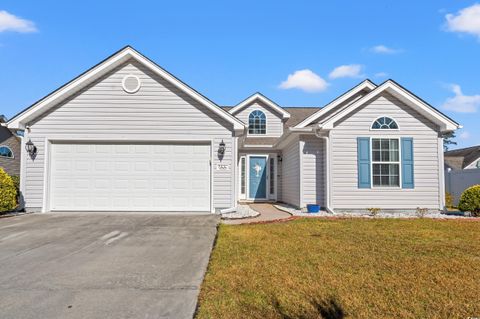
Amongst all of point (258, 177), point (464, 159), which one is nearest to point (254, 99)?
point (258, 177)

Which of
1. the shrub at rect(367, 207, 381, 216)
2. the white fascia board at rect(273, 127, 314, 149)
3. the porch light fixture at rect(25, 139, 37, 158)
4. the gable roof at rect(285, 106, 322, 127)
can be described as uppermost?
the gable roof at rect(285, 106, 322, 127)

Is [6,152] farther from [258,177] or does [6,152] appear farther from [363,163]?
[363,163]

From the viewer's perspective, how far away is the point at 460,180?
53.5ft

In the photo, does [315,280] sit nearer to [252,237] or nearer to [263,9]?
[252,237]

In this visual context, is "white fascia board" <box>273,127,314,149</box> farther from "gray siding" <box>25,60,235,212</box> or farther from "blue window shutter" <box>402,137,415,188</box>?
"blue window shutter" <box>402,137,415,188</box>

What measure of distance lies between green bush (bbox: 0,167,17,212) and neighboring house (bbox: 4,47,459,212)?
35 centimetres

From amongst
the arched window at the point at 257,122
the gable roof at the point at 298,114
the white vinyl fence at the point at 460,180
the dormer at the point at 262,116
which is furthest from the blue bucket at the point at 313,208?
the white vinyl fence at the point at 460,180

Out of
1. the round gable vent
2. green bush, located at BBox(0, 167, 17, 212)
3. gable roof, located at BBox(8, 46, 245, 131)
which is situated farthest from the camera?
the round gable vent

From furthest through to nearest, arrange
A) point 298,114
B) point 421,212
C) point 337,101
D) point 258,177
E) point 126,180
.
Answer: point 298,114, point 258,177, point 337,101, point 421,212, point 126,180

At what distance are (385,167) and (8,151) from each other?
21.3 metres

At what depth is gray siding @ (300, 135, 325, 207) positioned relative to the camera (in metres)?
11.8

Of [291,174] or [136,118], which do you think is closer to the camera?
[136,118]

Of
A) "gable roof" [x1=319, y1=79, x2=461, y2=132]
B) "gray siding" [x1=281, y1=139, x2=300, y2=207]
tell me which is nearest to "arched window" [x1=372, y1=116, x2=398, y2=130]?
"gable roof" [x1=319, y1=79, x2=461, y2=132]

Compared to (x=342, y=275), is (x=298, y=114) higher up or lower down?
higher up
